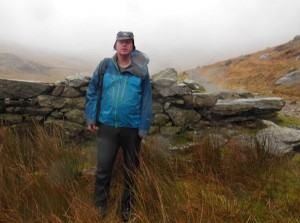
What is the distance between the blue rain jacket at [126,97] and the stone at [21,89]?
295 cm

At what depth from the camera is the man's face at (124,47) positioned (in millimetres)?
3900

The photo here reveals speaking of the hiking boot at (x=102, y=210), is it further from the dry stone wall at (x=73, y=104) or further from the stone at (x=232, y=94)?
the stone at (x=232, y=94)

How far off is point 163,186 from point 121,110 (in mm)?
895

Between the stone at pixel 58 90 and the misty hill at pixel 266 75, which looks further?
the misty hill at pixel 266 75

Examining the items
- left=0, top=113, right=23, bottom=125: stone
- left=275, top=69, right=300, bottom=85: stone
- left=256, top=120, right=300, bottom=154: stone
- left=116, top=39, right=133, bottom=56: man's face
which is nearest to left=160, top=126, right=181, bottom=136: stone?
left=256, top=120, right=300, bottom=154: stone

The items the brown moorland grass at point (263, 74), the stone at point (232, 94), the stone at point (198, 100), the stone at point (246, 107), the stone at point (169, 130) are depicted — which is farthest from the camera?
the brown moorland grass at point (263, 74)

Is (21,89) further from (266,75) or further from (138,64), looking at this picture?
(266,75)

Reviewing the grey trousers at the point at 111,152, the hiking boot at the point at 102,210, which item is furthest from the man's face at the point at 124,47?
the hiking boot at the point at 102,210

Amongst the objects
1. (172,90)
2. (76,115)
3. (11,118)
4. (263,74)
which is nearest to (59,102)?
(76,115)

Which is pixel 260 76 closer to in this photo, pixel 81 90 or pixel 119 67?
pixel 81 90

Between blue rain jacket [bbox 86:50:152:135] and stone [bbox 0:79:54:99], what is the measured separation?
2.95 m

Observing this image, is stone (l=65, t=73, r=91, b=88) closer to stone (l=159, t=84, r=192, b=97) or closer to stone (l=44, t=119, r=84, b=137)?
stone (l=44, t=119, r=84, b=137)

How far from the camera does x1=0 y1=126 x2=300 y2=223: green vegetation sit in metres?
3.22

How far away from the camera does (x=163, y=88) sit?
262 inches
